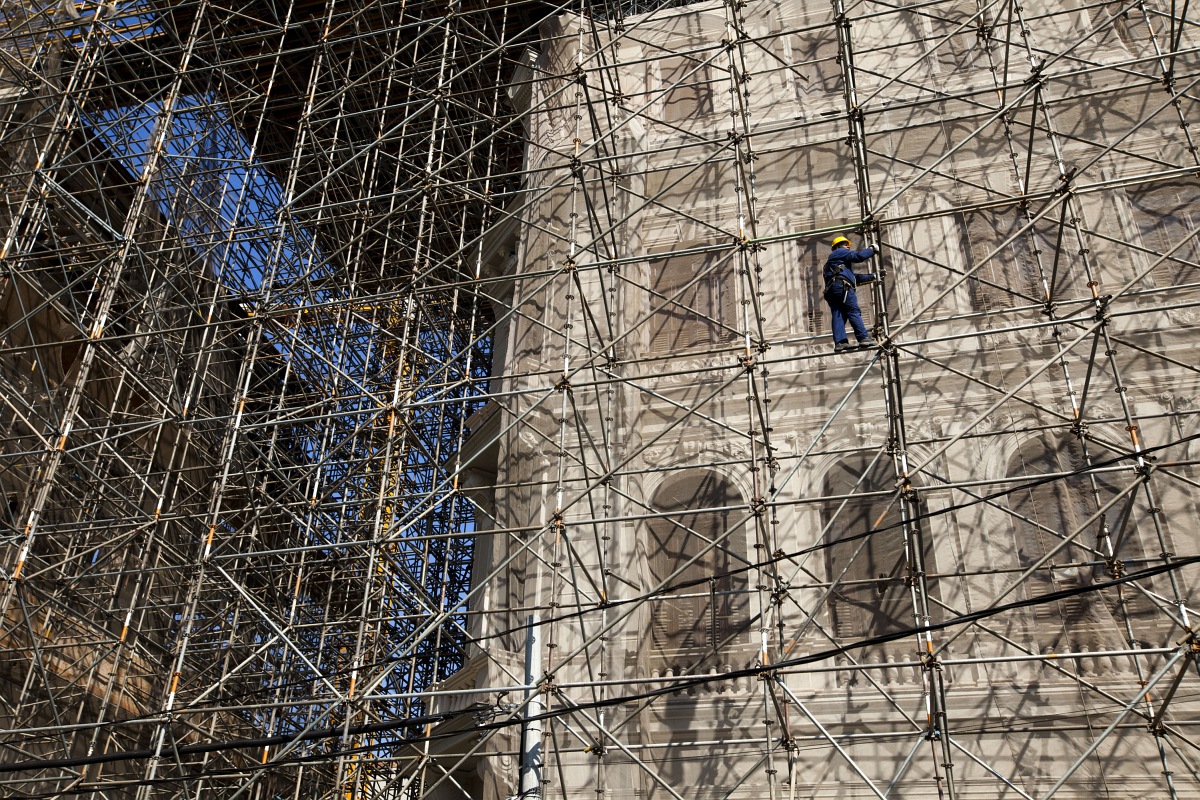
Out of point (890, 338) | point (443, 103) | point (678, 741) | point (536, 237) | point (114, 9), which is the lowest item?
point (678, 741)

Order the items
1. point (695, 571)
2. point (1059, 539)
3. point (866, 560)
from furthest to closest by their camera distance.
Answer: point (695, 571) → point (866, 560) → point (1059, 539)

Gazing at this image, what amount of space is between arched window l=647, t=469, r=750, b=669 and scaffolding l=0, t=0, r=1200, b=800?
0.16ft

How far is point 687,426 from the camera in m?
15.0

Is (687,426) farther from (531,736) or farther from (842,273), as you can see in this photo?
(531,736)

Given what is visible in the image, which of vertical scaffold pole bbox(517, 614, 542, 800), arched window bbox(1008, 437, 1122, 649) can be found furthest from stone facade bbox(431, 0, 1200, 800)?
vertical scaffold pole bbox(517, 614, 542, 800)

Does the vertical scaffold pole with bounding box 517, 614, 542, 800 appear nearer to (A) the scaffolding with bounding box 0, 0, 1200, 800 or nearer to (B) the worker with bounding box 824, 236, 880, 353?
(A) the scaffolding with bounding box 0, 0, 1200, 800

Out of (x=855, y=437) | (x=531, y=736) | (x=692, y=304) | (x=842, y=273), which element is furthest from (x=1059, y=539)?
(x=531, y=736)

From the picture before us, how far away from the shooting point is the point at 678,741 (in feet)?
42.7

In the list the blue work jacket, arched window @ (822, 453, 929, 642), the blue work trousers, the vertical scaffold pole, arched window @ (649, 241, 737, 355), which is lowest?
the vertical scaffold pole

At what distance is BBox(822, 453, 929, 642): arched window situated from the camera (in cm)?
1309

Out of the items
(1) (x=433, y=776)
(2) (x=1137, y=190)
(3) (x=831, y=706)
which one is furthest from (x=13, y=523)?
(2) (x=1137, y=190)

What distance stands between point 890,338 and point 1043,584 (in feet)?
10.7

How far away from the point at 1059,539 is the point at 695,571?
404 cm

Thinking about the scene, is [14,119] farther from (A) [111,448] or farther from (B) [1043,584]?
(B) [1043,584]
